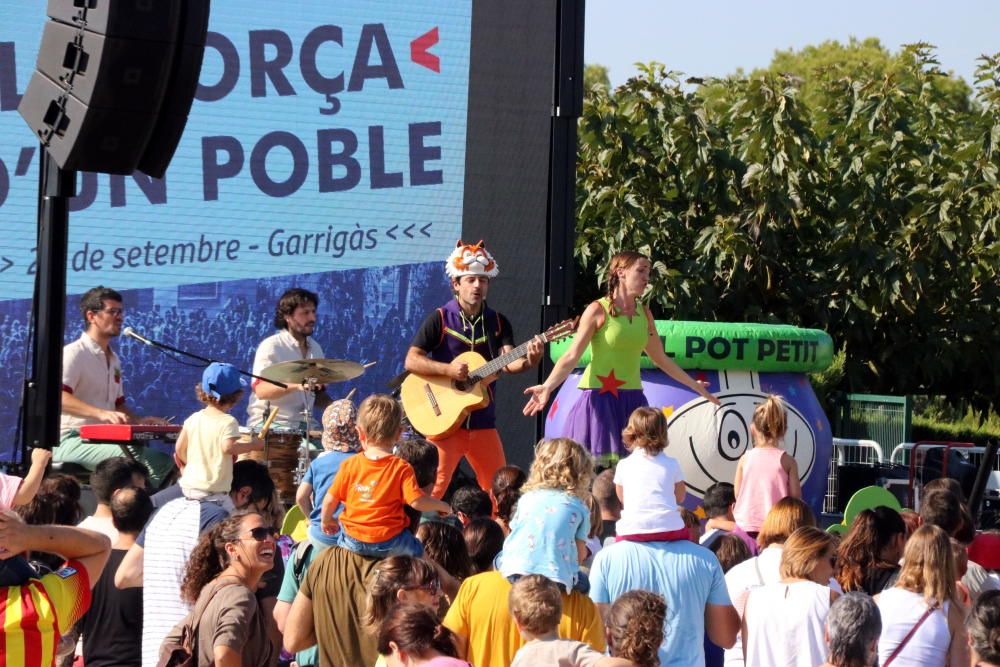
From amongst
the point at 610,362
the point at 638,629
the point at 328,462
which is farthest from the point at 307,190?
the point at 638,629

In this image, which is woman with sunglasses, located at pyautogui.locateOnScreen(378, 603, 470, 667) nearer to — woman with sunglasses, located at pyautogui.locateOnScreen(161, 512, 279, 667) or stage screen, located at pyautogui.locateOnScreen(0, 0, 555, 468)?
woman with sunglasses, located at pyautogui.locateOnScreen(161, 512, 279, 667)

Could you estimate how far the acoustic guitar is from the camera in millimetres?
8297

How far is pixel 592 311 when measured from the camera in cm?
827

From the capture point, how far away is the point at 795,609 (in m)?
4.85

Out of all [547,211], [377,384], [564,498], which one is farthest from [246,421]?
[564,498]

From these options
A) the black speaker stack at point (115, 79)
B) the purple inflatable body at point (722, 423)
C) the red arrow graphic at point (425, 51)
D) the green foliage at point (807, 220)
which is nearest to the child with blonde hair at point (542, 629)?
the black speaker stack at point (115, 79)

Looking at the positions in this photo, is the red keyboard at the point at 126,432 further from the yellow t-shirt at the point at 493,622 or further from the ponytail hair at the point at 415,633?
the ponytail hair at the point at 415,633

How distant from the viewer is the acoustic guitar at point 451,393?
8297 millimetres

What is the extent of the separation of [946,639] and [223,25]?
7.24m

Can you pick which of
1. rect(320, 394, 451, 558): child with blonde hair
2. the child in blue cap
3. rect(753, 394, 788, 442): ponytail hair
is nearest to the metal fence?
rect(753, 394, 788, 442): ponytail hair

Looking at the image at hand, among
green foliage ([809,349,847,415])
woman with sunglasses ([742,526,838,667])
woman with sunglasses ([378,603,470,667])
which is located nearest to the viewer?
woman with sunglasses ([378,603,470,667])

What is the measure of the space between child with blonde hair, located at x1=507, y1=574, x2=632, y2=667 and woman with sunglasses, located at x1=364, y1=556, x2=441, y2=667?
324mm

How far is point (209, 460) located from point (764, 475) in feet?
8.26

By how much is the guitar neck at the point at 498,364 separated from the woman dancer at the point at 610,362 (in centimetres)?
20
